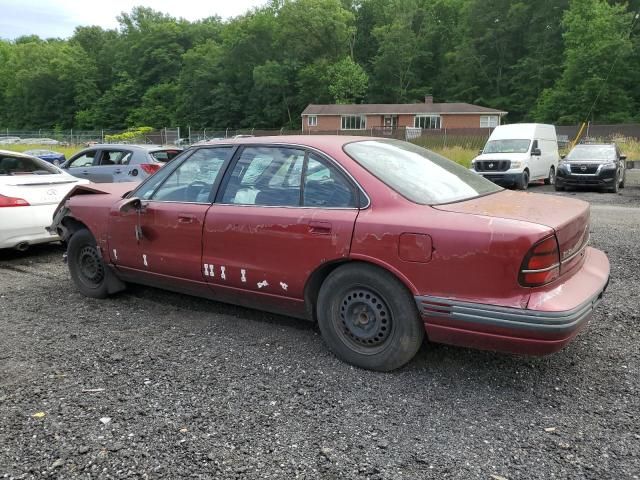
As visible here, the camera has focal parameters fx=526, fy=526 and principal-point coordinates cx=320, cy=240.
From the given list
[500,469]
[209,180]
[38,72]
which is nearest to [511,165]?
[209,180]

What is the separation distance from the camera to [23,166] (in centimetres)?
721

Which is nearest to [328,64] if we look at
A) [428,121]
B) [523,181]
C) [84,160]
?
[428,121]

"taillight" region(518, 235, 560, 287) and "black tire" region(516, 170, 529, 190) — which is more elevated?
"taillight" region(518, 235, 560, 287)

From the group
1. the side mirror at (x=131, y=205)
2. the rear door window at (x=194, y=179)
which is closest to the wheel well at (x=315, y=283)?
the rear door window at (x=194, y=179)

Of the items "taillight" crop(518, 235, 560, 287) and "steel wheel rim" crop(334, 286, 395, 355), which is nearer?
"taillight" crop(518, 235, 560, 287)

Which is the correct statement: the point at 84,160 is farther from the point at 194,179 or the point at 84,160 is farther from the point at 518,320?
the point at 518,320

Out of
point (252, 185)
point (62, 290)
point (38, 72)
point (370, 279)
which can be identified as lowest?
point (62, 290)

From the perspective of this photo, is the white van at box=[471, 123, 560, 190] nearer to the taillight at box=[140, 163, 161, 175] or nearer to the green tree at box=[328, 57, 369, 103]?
the taillight at box=[140, 163, 161, 175]

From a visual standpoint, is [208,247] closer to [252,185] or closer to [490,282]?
[252,185]

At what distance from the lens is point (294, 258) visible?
11.7 ft

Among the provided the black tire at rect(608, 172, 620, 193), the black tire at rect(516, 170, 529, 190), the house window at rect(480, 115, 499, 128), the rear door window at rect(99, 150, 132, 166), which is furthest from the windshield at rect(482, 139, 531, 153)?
the house window at rect(480, 115, 499, 128)

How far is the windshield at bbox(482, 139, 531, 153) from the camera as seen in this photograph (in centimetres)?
1689

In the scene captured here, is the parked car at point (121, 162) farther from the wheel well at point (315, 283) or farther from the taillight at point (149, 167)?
the wheel well at point (315, 283)

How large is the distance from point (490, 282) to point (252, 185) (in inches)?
75.2
